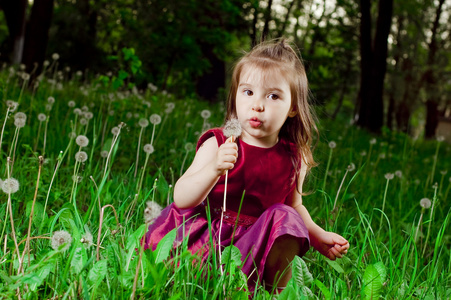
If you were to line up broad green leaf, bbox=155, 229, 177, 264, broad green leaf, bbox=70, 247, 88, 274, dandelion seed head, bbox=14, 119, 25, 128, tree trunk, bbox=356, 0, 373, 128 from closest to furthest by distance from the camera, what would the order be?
broad green leaf, bbox=70, 247, 88, 274
broad green leaf, bbox=155, 229, 177, 264
dandelion seed head, bbox=14, 119, 25, 128
tree trunk, bbox=356, 0, 373, 128

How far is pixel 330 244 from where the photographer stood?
1889 mm

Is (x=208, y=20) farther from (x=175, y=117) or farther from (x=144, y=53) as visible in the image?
(x=175, y=117)

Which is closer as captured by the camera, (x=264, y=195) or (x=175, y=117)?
(x=264, y=195)

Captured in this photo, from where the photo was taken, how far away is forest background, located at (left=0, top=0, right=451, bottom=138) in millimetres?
5934

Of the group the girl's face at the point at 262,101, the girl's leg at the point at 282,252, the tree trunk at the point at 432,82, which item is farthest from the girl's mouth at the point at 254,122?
the tree trunk at the point at 432,82

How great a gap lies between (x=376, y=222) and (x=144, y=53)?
5936 millimetres

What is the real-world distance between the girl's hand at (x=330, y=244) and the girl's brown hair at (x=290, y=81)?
11.8 inches

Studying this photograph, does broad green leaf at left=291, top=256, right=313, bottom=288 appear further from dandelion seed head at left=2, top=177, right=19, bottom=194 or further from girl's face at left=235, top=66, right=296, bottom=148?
dandelion seed head at left=2, top=177, right=19, bottom=194

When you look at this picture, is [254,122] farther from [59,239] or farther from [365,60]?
[365,60]

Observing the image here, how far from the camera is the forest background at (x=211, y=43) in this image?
5934 mm

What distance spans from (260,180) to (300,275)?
1.53 feet

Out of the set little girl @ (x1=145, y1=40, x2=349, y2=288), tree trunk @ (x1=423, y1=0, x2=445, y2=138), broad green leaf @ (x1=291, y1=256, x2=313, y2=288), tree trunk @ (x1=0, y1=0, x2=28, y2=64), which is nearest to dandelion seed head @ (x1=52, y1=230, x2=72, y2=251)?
little girl @ (x1=145, y1=40, x2=349, y2=288)

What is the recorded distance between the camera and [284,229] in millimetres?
1687

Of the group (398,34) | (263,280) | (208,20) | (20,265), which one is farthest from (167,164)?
(398,34)
